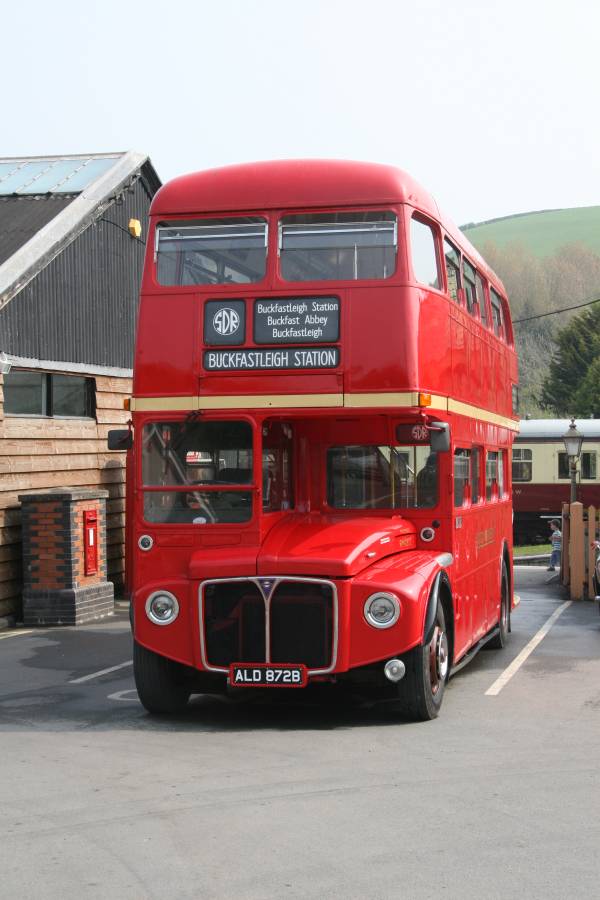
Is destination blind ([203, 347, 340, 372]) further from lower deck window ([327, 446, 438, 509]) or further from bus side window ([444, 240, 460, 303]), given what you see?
bus side window ([444, 240, 460, 303])

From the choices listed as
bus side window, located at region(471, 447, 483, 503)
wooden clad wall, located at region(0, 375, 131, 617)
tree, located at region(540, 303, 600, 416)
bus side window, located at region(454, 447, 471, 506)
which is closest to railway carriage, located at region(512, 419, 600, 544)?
wooden clad wall, located at region(0, 375, 131, 617)

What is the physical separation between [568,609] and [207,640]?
11.7 metres

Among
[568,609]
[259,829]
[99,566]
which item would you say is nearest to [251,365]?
[259,829]

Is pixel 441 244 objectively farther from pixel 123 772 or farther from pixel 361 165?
pixel 123 772

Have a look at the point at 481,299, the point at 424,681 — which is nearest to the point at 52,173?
the point at 481,299

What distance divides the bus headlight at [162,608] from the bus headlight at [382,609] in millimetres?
1483

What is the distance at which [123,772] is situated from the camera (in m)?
8.27

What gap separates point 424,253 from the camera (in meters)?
10.9

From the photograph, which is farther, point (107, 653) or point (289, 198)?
point (107, 653)

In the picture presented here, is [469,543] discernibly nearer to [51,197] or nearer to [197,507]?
[197,507]

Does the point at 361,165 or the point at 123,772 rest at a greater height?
the point at 361,165

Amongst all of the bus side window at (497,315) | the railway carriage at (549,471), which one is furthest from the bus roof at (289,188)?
the railway carriage at (549,471)

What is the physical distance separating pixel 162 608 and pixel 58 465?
8908mm

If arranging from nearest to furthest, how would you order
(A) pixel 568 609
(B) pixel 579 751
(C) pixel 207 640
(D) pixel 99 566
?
(B) pixel 579 751, (C) pixel 207 640, (D) pixel 99 566, (A) pixel 568 609
